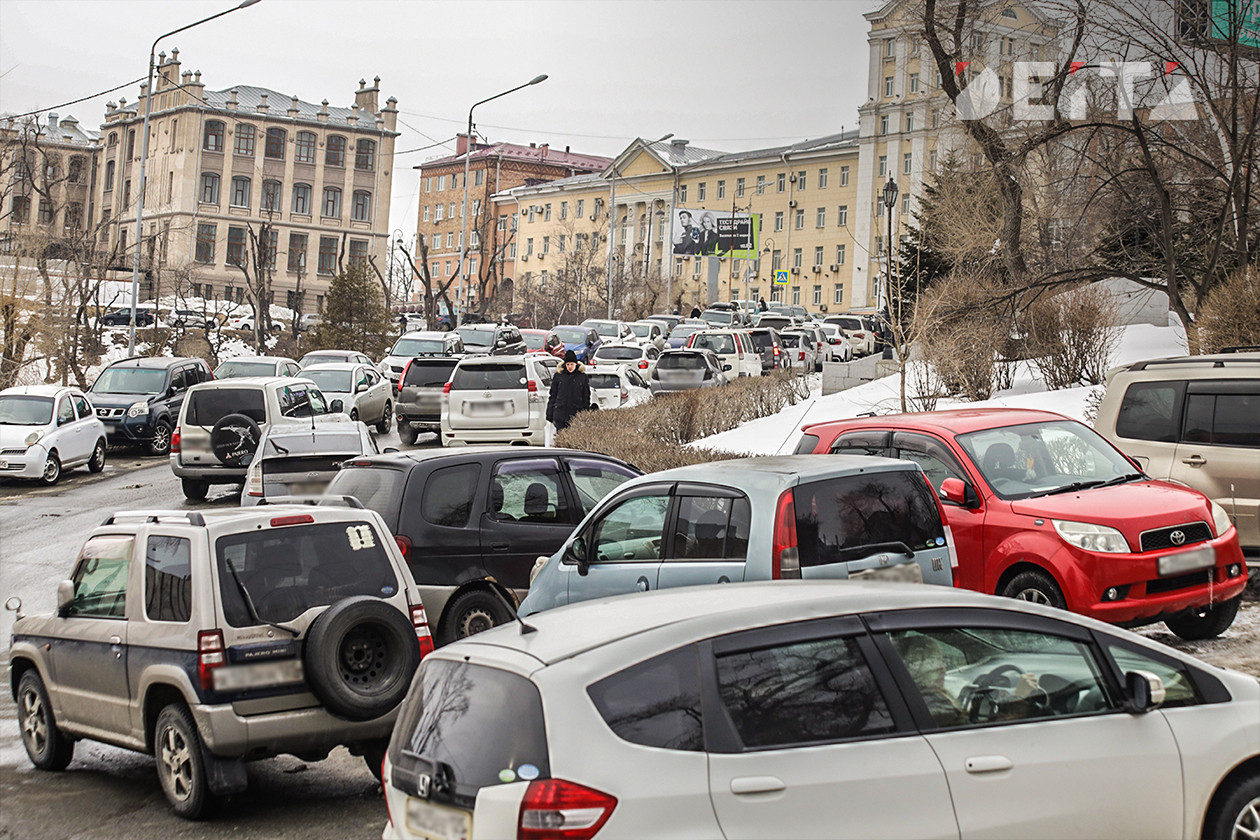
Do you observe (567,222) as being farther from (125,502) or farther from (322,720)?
(322,720)

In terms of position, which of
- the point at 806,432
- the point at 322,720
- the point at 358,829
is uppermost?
the point at 806,432

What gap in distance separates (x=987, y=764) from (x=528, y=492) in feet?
21.8

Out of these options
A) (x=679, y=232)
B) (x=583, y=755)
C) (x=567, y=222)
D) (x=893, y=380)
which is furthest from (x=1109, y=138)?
(x=567, y=222)

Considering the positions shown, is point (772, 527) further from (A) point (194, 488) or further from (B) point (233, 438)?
(A) point (194, 488)

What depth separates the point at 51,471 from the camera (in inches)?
906

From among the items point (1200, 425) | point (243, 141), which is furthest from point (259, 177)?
point (1200, 425)

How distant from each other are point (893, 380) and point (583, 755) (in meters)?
25.1

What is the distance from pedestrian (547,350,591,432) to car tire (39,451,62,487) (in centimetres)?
955

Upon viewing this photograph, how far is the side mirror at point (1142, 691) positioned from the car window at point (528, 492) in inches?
249

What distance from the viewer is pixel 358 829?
21.7ft

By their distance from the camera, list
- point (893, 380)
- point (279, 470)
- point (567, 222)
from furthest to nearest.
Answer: point (567, 222), point (893, 380), point (279, 470)

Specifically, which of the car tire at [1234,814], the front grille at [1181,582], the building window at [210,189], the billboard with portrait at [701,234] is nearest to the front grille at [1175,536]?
the front grille at [1181,582]

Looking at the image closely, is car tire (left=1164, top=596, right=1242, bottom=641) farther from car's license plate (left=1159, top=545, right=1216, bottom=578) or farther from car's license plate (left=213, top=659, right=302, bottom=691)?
car's license plate (left=213, top=659, right=302, bottom=691)

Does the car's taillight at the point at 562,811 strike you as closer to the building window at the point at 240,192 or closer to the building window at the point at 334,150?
the building window at the point at 240,192
